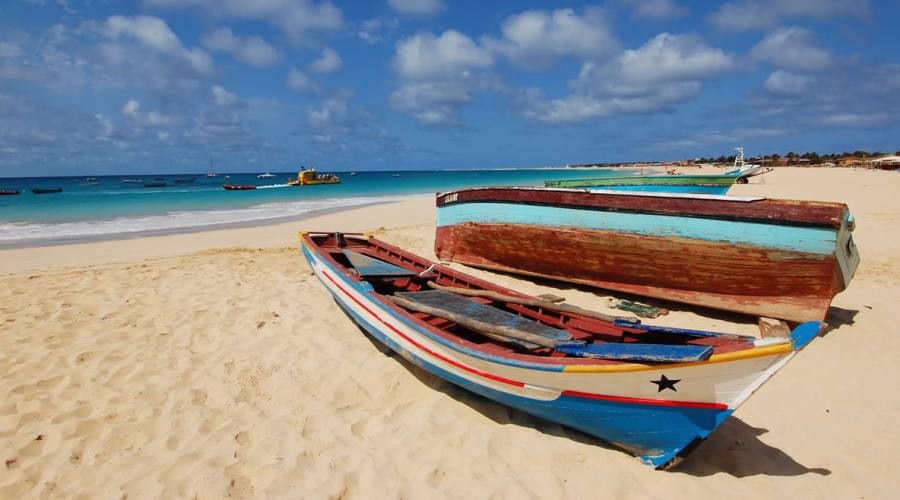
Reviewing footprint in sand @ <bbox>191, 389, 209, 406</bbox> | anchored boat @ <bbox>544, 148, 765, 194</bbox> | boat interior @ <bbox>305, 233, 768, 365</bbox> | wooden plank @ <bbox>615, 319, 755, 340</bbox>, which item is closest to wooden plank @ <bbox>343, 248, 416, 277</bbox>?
boat interior @ <bbox>305, 233, 768, 365</bbox>

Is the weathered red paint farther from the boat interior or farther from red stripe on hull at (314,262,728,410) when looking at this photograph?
red stripe on hull at (314,262,728,410)

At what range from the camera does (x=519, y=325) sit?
13.4 ft

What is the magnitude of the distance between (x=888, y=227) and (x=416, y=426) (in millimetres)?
13591

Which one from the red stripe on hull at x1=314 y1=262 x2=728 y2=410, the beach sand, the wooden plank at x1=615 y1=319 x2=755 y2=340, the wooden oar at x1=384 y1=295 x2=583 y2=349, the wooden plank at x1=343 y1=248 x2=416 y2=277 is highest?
the wooden plank at x1=615 y1=319 x2=755 y2=340

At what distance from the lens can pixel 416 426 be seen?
365 centimetres

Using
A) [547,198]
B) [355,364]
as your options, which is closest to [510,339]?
[355,364]

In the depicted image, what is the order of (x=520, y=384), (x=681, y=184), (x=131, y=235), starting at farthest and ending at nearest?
(x=131, y=235) < (x=681, y=184) < (x=520, y=384)

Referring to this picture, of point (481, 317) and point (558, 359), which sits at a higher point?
point (558, 359)

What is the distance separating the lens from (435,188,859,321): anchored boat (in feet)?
16.7

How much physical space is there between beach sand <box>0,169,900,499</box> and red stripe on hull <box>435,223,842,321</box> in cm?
39

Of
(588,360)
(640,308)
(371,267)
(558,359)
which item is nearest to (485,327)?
(558,359)

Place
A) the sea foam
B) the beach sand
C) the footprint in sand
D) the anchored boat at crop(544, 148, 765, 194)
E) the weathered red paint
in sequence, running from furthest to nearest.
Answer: the sea foam < the anchored boat at crop(544, 148, 765, 194) < the weathered red paint < the footprint in sand < the beach sand

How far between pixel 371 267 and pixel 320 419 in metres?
2.66

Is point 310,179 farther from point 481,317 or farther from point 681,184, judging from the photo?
point 481,317
